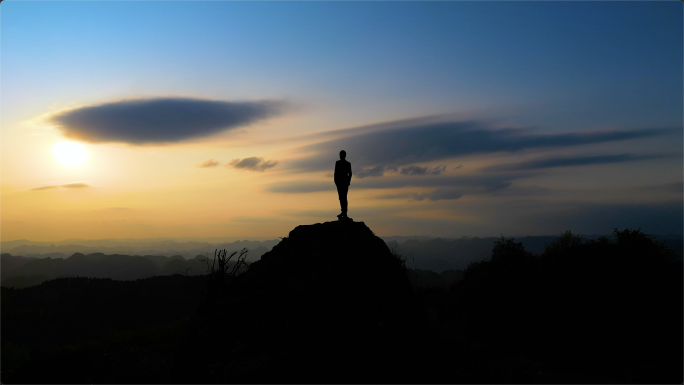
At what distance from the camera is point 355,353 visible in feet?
37.1

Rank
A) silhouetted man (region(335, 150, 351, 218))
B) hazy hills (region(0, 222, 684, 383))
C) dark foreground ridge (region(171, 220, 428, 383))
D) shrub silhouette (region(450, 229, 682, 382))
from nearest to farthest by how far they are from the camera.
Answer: dark foreground ridge (region(171, 220, 428, 383)) → hazy hills (region(0, 222, 684, 383)) → shrub silhouette (region(450, 229, 682, 382)) → silhouetted man (region(335, 150, 351, 218))

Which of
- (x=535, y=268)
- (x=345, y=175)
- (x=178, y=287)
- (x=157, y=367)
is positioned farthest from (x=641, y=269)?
(x=178, y=287)

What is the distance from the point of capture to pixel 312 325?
1174cm

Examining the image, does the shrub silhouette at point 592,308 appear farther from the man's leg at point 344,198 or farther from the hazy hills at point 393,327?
the man's leg at point 344,198

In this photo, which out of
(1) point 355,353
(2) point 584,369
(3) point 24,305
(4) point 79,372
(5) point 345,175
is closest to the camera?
(1) point 355,353

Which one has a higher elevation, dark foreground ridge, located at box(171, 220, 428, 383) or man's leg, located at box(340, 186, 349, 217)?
man's leg, located at box(340, 186, 349, 217)

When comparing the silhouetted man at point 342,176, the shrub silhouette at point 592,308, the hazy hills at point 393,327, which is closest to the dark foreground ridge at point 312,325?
the hazy hills at point 393,327

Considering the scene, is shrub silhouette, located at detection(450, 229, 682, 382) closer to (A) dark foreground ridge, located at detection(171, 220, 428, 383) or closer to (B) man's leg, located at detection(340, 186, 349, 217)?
(A) dark foreground ridge, located at detection(171, 220, 428, 383)

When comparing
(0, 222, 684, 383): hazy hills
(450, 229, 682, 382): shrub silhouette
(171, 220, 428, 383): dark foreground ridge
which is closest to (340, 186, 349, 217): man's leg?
(0, 222, 684, 383): hazy hills

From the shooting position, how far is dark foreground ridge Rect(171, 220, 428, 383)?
1089 centimetres

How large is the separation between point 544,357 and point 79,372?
22188 mm

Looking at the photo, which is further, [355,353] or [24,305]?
[24,305]

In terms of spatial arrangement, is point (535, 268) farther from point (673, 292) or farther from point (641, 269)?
point (673, 292)

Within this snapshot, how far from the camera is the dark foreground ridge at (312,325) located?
10.9 meters
